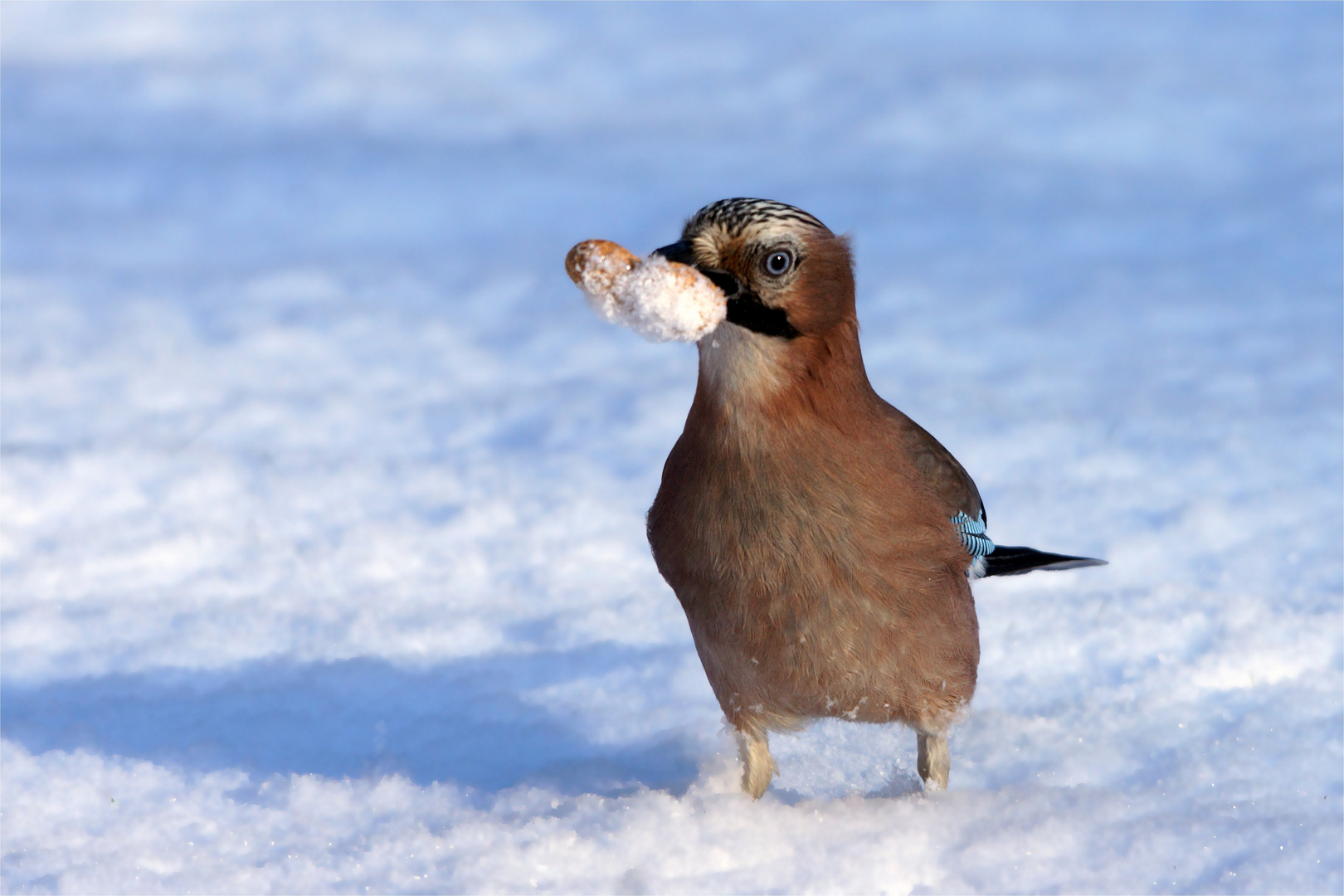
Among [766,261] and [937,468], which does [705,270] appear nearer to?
[766,261]

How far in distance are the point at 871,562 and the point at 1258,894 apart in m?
1.12

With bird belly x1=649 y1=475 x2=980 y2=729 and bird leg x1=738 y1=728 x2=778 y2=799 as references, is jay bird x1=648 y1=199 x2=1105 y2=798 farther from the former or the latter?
bird leg x1=738 y1=728 x2=778 y2=799

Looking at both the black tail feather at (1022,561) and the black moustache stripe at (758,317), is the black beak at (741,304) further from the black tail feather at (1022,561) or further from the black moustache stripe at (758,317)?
the black tail feather at (1022,561)

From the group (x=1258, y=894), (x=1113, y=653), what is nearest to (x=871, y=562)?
(x=1258, y=894)

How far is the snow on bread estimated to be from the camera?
3070mm

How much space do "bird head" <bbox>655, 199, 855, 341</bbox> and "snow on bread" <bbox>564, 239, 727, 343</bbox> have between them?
0.26 feet

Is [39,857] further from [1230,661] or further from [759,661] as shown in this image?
[1230,661]

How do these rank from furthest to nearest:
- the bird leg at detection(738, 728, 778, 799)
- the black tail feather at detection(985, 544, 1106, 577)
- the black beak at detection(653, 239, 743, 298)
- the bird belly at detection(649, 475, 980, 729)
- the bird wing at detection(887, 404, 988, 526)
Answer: the black tail feather at detection(985, 544, 1106, 577), the bird leg at detection(738, 728, 778, 799), the bird wing at detection(887, 404, 988, 526), the bird belly at detection(649, 475, 980, 729), the black beak at detection(653, 239, 743, 298)

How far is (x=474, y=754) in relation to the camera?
172 inches

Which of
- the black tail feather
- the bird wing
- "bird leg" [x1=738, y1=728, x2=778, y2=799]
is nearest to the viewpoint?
the bird wing

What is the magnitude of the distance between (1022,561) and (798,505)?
0.96 m

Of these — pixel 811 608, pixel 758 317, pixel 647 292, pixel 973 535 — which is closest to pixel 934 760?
pixel 973 535

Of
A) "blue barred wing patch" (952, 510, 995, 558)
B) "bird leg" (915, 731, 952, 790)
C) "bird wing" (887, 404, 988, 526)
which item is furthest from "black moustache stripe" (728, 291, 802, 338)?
"bird leg" (915, 731, 952, 790)

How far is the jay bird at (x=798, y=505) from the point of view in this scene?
328 centimetres
